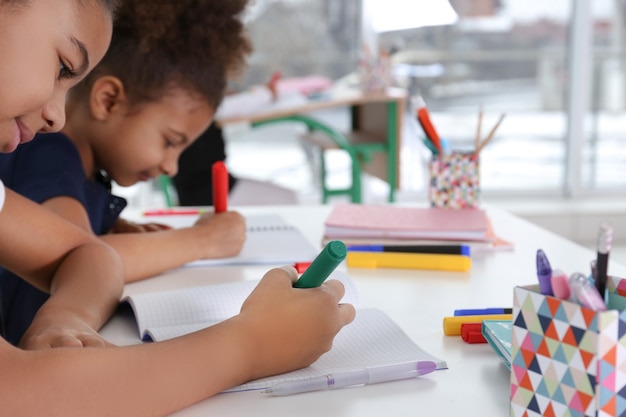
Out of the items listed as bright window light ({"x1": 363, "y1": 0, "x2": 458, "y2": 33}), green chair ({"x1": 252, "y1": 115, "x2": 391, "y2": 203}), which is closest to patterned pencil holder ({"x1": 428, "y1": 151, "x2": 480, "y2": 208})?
green chair ({"x1": 252, "y1": 115, "x2": 391, "y2": 203})

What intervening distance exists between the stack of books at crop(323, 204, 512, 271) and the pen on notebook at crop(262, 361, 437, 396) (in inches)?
16.4

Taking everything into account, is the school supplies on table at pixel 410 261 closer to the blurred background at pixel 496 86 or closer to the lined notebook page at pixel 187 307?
the lined notebook page at pixel 187 307

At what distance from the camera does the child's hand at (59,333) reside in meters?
0.73

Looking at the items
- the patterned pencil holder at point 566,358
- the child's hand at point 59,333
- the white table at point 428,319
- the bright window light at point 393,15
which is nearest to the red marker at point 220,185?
the white table at point 428,319

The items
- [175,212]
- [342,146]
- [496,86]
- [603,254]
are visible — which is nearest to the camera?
[603,254]

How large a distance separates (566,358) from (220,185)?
769mm

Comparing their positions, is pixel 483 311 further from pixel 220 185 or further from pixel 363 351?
pixel 220 185

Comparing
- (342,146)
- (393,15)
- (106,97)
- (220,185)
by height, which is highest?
(393,15)

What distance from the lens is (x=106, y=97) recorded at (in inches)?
52.7

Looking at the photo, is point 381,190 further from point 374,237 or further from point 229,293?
point 229,293

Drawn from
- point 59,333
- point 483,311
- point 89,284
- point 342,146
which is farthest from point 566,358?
point 342,146

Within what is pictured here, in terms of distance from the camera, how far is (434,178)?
1.39 m

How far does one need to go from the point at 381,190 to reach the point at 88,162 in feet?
9.76

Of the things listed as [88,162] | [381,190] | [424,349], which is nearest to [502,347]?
[424,349]
